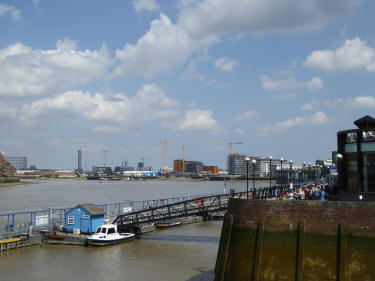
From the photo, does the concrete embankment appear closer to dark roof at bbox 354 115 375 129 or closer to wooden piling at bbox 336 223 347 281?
wooden piling at bbox 336 223 347 281

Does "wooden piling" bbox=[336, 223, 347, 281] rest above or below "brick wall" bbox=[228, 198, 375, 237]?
below

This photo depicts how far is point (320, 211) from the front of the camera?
738 inches

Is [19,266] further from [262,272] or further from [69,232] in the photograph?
[262,272]

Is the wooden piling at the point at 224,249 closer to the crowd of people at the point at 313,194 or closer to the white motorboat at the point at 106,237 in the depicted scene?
the crowd of people at the point at 313,194

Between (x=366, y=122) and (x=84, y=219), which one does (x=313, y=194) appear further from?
(x=84, y=219)

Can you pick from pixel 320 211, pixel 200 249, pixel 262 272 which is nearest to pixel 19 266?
pixel 200 249

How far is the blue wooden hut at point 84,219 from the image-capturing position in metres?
37.2

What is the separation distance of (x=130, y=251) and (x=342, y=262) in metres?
20.0

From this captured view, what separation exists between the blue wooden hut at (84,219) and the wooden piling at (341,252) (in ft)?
80.3

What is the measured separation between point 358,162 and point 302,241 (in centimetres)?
676

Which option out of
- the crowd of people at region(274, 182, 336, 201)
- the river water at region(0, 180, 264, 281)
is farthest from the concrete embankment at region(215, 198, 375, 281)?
the river water at region(0, 180, 264, 281)

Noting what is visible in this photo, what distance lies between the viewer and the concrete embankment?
18.1 meters

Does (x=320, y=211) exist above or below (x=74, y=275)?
above

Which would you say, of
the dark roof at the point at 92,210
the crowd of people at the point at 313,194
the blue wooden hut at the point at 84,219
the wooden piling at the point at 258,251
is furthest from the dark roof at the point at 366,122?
the blue wooden hut at the point at 84,219
